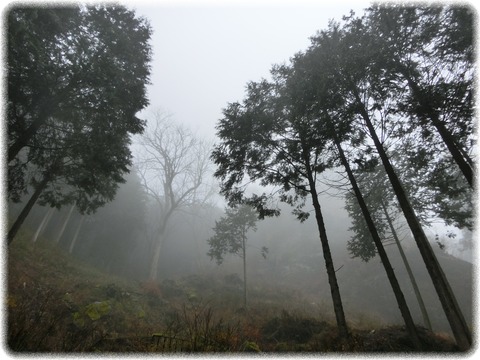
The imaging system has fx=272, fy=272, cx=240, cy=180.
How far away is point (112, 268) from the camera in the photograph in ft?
89.5

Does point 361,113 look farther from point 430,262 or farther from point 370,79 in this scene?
point 430,262

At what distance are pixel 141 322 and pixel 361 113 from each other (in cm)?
1298

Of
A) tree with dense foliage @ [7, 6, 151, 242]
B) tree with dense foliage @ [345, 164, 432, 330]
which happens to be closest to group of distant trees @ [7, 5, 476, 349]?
tree with dense foliage @ [7, 6, 151, 242]

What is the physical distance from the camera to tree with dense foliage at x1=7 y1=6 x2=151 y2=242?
8595 millimetres

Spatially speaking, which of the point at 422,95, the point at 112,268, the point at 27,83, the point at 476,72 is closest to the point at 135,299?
the point at 27,83

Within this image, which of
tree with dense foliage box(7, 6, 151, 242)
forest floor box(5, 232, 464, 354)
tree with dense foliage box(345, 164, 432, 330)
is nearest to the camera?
forest floor box(5, 232, 464, 354)

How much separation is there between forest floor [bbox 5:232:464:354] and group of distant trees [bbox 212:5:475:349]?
2.28 m

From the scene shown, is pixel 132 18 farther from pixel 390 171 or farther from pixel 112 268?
pixel 112 268

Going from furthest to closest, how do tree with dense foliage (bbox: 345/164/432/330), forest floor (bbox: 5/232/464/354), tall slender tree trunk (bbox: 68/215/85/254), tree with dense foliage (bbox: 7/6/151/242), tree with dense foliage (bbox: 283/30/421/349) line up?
tall slender tree trunk (bbox: 68/215/85/254)
tree with dense foliage (bbox: 345/164/432/330)
tree with dense foliage (bbox: 283/30/421/349)
tree with dense foliage (bbox: 7/6/151/242)
forest floor (bbox: 5/232/464/354)

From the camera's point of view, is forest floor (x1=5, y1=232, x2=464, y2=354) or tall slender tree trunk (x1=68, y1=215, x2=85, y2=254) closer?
forest floor (x1=5, y1=232, x2=464, y2=354)

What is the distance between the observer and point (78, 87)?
959 centimetres

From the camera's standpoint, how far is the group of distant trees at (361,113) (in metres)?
8.95

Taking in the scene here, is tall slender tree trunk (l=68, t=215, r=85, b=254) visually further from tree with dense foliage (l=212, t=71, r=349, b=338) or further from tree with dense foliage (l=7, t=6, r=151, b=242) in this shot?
tree with dense foliage (l=212, t=71, r=349, b=338)

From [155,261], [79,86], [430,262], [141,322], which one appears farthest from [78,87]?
[155,261]
